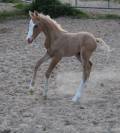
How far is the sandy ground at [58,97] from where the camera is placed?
664cm

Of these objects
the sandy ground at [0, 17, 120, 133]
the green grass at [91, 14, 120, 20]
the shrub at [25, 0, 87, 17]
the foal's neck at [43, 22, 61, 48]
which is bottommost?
the green grass at [91, 14, 120, 20]

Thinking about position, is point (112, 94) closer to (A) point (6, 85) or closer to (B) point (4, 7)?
(A) point (6, 85)

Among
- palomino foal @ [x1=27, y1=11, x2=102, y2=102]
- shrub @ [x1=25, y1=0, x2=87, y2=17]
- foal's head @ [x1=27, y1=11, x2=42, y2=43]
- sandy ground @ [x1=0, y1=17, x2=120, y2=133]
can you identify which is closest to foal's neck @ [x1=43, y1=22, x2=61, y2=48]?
palomino foal @ [x1=27, y1=11, x2=102, y2=102]

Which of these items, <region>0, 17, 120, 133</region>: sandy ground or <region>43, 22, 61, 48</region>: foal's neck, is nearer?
<region>0, 17, 120, 133</region>: sandy ground

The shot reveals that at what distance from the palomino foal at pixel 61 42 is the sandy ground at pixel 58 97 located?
46cm

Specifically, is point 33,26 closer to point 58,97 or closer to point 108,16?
point 58,97

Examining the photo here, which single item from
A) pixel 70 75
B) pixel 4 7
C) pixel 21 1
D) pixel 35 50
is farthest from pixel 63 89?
pixel 21 1

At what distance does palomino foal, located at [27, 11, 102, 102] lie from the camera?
816cm

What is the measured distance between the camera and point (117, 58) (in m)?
11.9

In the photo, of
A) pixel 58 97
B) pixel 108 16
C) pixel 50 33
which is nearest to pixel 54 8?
pixel 108 16

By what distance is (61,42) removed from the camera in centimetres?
829

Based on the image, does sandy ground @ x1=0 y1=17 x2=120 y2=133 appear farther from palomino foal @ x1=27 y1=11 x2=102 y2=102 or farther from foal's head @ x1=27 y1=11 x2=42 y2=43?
foal's head @ x1=27 y1=11 x2=42 y2=43

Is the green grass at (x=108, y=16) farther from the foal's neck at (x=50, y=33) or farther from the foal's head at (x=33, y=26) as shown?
the foal's head at (x=33, y=26)

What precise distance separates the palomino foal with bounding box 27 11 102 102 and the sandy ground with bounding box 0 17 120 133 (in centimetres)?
46
